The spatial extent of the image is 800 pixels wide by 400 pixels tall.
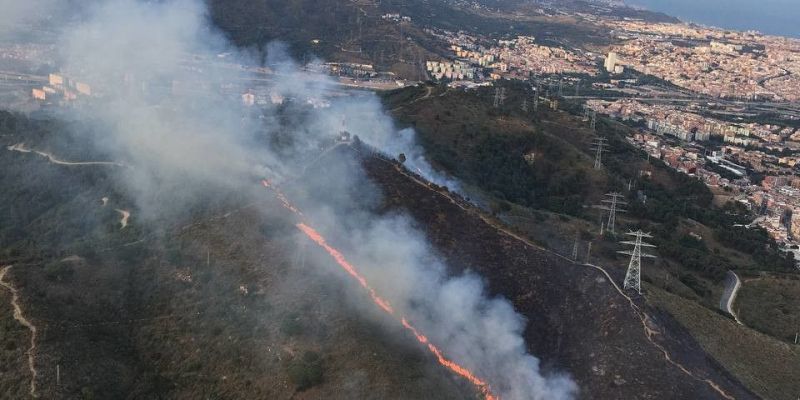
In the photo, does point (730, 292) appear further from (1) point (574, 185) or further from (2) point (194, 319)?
(2) point (194, 319)

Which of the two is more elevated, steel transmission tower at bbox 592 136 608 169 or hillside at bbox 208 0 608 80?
hillside at bbox 208 0 608 80

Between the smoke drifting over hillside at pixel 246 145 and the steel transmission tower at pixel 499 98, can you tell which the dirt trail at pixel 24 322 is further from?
the steel transmission tower at pixel 499 98

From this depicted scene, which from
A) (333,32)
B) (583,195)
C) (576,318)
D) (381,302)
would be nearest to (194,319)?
(381,302)

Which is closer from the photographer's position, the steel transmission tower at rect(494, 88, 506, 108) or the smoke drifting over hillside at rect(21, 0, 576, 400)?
the smoke drifting over hillside at rect(21, 0, 576, 400)

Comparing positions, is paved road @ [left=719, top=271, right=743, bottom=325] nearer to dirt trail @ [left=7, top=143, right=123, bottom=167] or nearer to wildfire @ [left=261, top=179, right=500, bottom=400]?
wildfire @ [left=261, top=179, right=500, bottom=400]

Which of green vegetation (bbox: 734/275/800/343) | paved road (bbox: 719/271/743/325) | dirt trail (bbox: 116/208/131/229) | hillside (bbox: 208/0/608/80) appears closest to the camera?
dirt trail (bbox: 116/208/131/229)

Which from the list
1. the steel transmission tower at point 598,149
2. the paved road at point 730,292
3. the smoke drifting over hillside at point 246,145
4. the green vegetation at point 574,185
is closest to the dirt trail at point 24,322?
the smoke drifting over hillside at point 246,145

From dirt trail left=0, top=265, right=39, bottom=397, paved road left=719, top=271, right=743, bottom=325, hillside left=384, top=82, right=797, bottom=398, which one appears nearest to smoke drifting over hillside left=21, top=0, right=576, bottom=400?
hillside left=384, top=82, right=797, bottom=398
